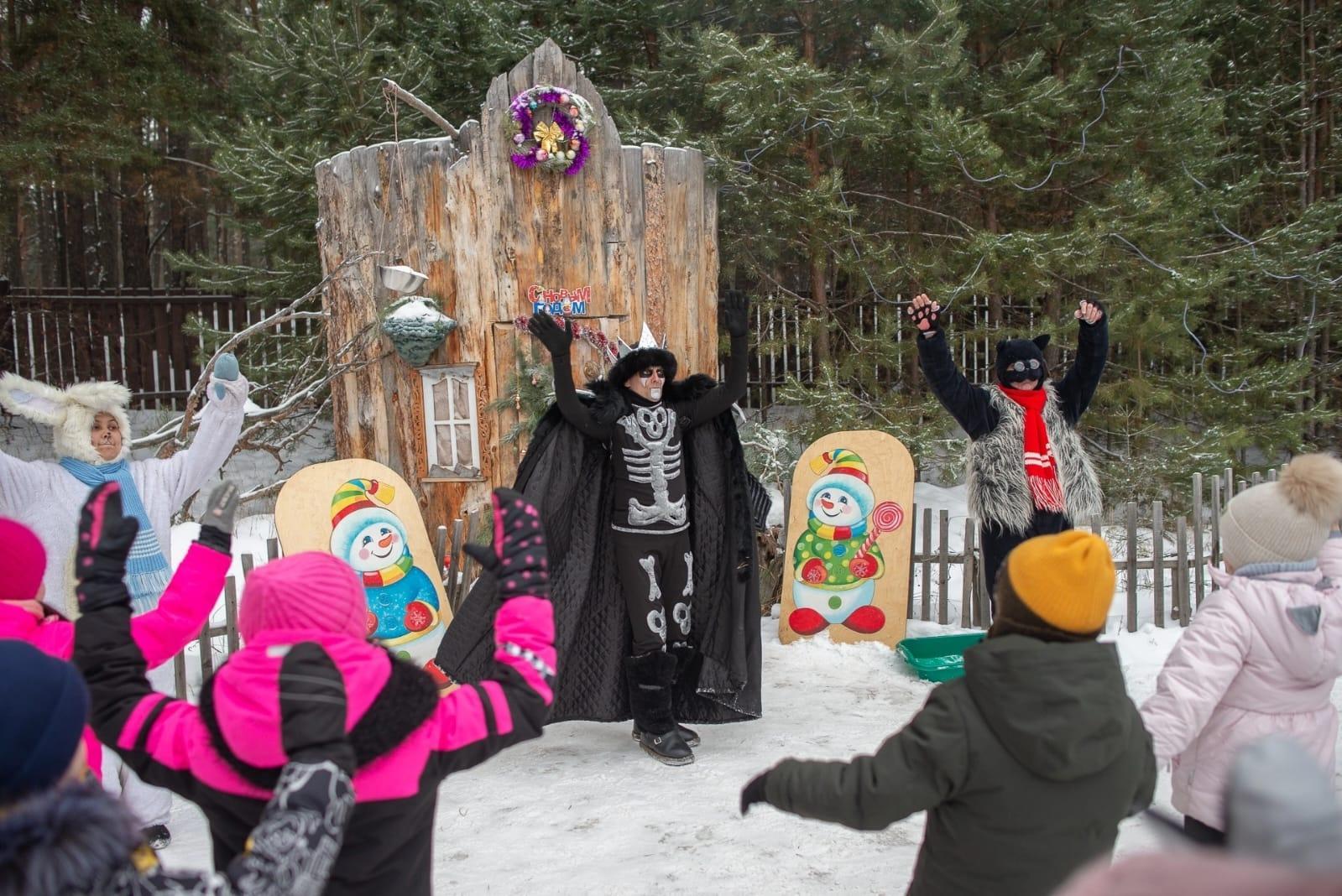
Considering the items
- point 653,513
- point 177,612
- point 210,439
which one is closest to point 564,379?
point 653,513

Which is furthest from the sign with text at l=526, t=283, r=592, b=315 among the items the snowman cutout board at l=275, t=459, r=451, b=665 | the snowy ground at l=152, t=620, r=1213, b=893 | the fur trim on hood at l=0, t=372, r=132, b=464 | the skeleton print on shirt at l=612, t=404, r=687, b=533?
the fur trim on hood at l=0, t=372, r=132, b=464

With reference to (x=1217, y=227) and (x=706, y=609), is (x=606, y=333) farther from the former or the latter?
(x=1217, y=227)

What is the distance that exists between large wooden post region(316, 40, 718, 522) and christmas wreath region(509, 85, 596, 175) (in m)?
0.11

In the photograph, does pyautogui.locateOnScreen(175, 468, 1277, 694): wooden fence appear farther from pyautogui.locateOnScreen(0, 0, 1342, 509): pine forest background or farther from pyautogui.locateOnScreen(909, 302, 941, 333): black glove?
pyautogui.locateOnScreen(0, 0, 1342, 509): pine forest background

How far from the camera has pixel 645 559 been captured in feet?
15.3

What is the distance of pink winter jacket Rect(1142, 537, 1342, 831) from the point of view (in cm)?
263

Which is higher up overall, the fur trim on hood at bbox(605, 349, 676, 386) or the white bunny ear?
the fur trim on hood at bbox(605, 349, 676, 386)

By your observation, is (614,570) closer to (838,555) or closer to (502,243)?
(838,555)

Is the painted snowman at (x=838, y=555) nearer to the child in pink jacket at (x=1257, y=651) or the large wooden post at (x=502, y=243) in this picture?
the large wooden post at (x=502, y=243)

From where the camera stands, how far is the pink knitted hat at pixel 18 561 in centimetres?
263

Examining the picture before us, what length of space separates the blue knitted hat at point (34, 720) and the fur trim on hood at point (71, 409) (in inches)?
102

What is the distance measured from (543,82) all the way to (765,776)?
597cm

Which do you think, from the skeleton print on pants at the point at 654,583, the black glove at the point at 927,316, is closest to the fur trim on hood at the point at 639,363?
the skeleton print on pants at the point at 654,583

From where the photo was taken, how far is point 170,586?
2.69m
